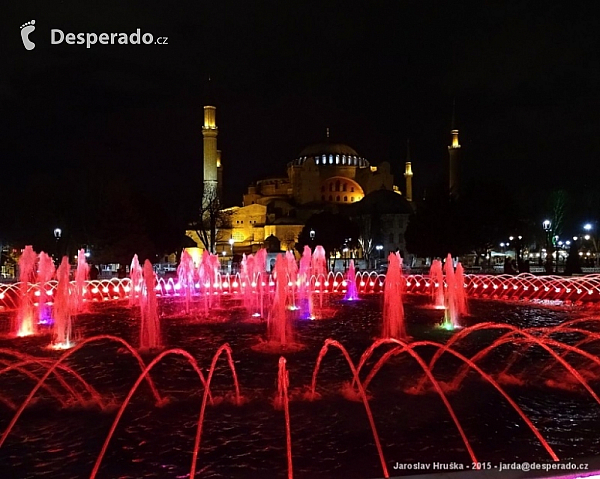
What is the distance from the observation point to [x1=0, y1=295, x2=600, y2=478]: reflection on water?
488 cm

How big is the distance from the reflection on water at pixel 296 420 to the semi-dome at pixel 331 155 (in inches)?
2973

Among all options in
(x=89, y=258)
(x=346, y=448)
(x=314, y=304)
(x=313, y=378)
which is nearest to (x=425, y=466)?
(x=346, y=448)

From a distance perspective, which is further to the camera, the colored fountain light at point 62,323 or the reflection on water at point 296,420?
the colored fountain light at point 62,323

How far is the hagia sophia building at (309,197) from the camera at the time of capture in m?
60.9

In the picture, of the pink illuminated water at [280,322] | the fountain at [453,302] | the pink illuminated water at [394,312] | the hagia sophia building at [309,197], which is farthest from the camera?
the hagia sophia building at [309,197]

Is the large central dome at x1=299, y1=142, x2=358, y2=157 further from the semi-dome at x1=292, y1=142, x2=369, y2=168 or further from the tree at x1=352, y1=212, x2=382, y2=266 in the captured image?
the tree at x1=352, y1=212, x2=382, y2=266

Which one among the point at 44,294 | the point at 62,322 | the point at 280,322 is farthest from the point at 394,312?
the point at 44,294

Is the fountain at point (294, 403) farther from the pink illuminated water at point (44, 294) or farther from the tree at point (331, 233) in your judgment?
the tree at point (331, 233)

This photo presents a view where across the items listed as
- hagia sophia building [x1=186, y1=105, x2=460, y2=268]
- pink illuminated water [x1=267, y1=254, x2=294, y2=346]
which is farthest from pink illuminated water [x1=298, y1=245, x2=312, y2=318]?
hagia sophia building [x1=186, y1=105, x2=460, y2=268]

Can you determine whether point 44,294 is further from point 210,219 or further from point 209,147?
point 209,147

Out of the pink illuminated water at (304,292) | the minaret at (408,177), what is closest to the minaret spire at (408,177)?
the minaret at (408,177)

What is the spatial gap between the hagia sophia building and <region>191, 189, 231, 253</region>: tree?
21.0 inches

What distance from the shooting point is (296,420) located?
589 centimetres

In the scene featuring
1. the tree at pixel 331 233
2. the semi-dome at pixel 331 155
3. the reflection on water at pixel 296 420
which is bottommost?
the reflection on water at pixel 296 420
